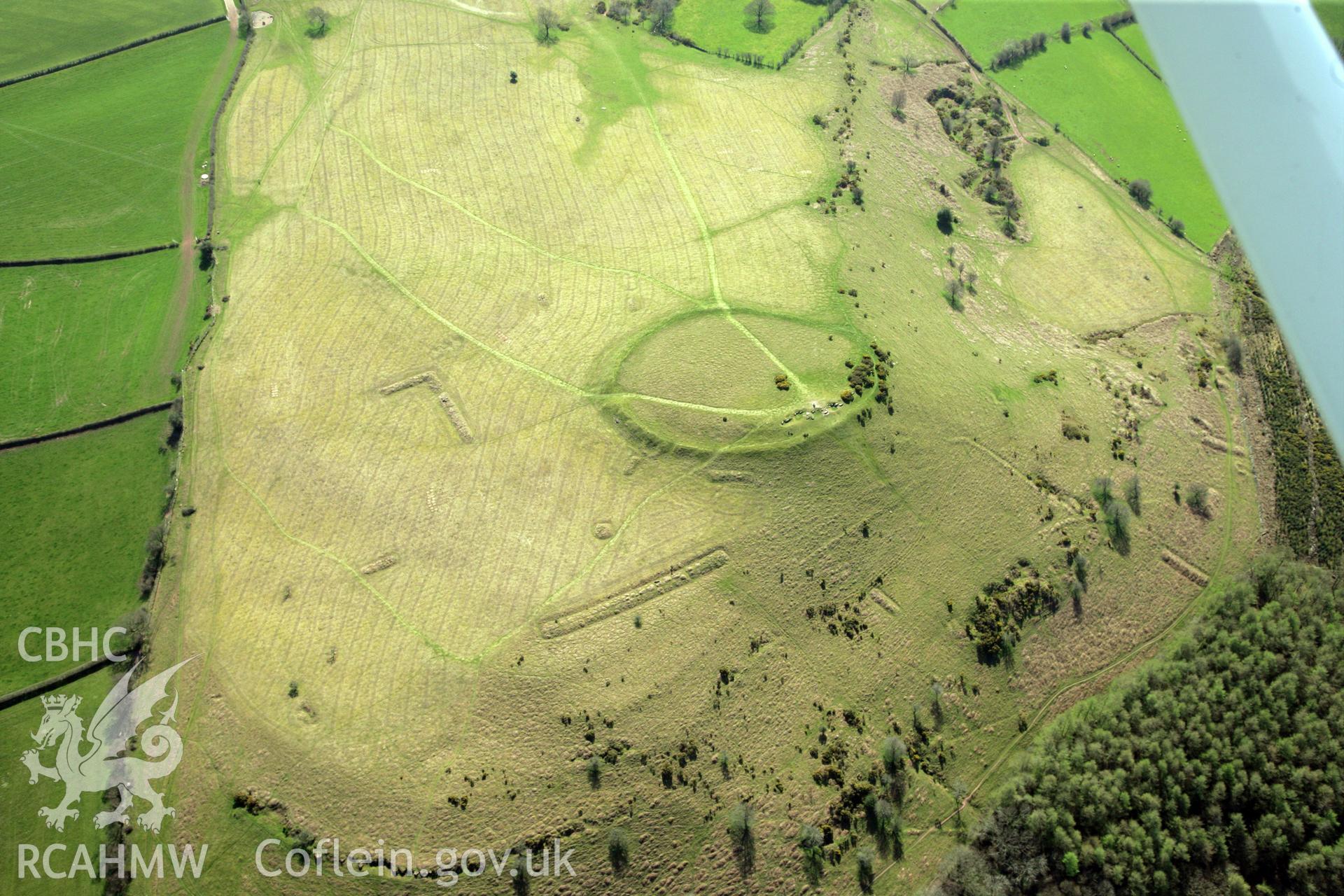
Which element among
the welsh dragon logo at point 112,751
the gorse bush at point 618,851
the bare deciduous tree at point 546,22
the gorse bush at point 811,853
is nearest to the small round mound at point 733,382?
the gorse bush at point 811,853

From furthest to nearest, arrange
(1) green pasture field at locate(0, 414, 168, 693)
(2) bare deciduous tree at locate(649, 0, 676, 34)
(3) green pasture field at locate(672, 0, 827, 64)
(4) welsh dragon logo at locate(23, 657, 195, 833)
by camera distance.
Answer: (3) green pasture field at locate(672, 0, 827, 64)
(2) bare deciduous tree at locate(649, 0, 676, 34)
(1) green pasture field at locate(0, 414, 168, 693)
(4) welsh dragon logo at locate(23, 657, 195, 833)

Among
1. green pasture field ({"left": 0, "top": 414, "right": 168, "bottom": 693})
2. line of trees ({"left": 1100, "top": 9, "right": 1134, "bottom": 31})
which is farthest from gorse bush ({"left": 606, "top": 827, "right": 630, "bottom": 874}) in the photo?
line of trees ({"left": 1100, "top": 9, "right": 1134, "bottom": 31})

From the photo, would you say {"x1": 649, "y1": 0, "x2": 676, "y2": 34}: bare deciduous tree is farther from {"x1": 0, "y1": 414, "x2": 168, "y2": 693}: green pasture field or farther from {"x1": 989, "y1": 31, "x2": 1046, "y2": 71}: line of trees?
{"x1": 0, "y1": 414, "x2": 168, "y2": 693}: green pasture field

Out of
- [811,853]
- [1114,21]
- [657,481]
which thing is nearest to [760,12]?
[1114,21]

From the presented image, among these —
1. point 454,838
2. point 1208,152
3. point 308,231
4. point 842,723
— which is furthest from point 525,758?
point 308,231

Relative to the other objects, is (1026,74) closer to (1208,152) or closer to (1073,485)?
(1073,485)

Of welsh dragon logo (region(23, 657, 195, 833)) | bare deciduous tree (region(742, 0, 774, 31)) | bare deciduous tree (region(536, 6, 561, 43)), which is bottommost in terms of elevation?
welsh dragon logo (region(23, 657, 195, 833))
